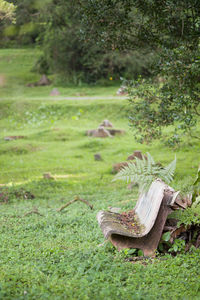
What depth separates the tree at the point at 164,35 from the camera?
8641 mm

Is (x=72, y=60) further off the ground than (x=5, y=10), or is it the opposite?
(x=5, y=10)

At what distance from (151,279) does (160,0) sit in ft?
22.1

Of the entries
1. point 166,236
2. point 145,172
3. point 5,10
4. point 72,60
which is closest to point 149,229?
point 166,236

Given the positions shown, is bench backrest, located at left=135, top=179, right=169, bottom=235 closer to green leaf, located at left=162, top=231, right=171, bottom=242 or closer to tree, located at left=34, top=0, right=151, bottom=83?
green leaf, located at left=162, top=231, right=171, bottom=242

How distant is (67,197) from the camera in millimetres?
11945

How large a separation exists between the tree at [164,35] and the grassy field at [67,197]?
1585mm

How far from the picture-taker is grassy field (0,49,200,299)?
3848 mm

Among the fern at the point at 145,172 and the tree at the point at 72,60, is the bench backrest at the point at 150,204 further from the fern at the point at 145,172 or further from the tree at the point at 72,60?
the tree at the point at 72,60

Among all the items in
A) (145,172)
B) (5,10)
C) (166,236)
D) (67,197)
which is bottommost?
(67,197)

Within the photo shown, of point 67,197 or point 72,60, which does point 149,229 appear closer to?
point 67,197

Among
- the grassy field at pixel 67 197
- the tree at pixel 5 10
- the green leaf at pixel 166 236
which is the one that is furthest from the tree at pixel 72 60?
the green leaf at pixel 166 236

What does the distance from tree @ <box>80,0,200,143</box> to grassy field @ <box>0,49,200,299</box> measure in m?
1.59

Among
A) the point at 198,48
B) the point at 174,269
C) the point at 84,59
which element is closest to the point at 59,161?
the point at 198,48

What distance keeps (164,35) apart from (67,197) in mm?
5451
